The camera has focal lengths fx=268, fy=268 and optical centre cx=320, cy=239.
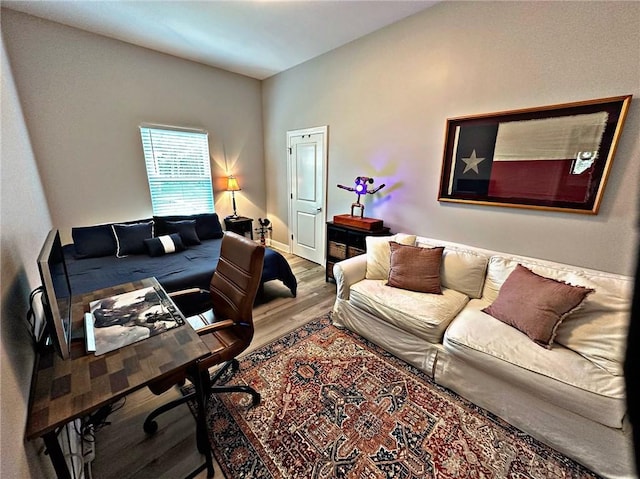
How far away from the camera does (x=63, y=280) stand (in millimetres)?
1231

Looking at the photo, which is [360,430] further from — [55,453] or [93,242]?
[93,242]

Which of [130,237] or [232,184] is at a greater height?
[232,184]

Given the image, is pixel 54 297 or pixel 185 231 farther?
pixel 185 231

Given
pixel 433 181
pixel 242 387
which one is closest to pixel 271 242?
pixel 433 181

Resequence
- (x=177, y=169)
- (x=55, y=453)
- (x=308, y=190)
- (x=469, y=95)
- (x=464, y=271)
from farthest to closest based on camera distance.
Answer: (x=308, y=190) → (x=177, y=169) → (x=469, y=95) → (x=464, y=271) → (x=55, y=453)

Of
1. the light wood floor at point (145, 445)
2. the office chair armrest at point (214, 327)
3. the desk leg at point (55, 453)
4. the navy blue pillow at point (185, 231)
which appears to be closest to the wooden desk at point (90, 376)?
the desk leg at point (55, 453)

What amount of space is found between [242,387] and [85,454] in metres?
0.81

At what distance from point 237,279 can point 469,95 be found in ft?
8.32

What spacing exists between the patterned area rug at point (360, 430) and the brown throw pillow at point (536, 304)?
1.99 ft

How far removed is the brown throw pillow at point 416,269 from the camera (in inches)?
90.0

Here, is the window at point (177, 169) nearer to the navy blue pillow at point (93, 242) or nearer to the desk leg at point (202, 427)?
the navy blue pillow at point (93, 242)

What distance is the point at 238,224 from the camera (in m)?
4.39

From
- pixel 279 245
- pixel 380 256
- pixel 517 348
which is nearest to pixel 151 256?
pixel 279 245

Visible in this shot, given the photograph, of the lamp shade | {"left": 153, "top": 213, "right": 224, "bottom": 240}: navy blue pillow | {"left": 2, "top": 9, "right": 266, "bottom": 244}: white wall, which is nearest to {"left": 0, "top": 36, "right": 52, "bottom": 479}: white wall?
{"left": 153, "top": 213, "right": 224, "bottom": 240}: navy blue pillow
